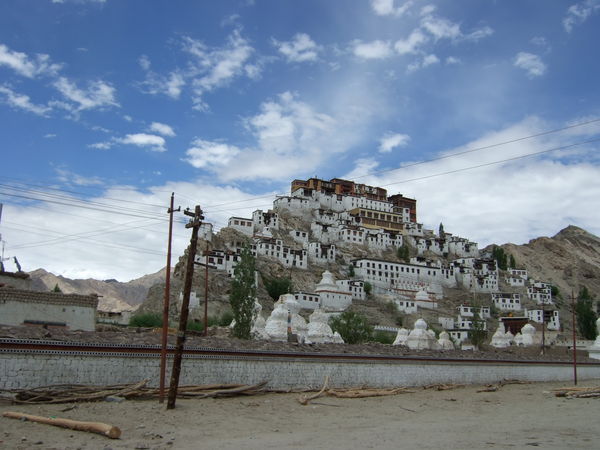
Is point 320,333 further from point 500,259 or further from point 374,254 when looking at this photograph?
point 500,259

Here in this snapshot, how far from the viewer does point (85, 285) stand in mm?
161250

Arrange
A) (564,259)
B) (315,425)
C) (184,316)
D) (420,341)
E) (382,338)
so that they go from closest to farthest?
(315,425) → (184,316) → (420,341) → (382,338) → (564,259)

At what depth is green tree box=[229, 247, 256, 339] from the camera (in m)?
34.9

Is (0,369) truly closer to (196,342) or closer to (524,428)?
(196,342)

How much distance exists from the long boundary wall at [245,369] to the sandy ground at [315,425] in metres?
1.11

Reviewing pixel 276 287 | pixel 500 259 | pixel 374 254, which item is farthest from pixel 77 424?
pixel 500 259

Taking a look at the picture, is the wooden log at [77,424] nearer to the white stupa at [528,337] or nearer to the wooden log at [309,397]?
the wooden log at [309,397]

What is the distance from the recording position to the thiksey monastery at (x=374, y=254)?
A: 90062 millimetres

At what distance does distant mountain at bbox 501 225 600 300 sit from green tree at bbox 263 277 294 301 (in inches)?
2835

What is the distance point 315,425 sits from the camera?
15508 millimetres

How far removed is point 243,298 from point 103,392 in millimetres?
19478

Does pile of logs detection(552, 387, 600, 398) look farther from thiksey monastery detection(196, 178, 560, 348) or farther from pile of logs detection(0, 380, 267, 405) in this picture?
thiksey monastery detection(196, 178, 560, 348)

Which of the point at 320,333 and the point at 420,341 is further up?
the point at 320,333

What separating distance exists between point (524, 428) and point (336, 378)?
927 cm
